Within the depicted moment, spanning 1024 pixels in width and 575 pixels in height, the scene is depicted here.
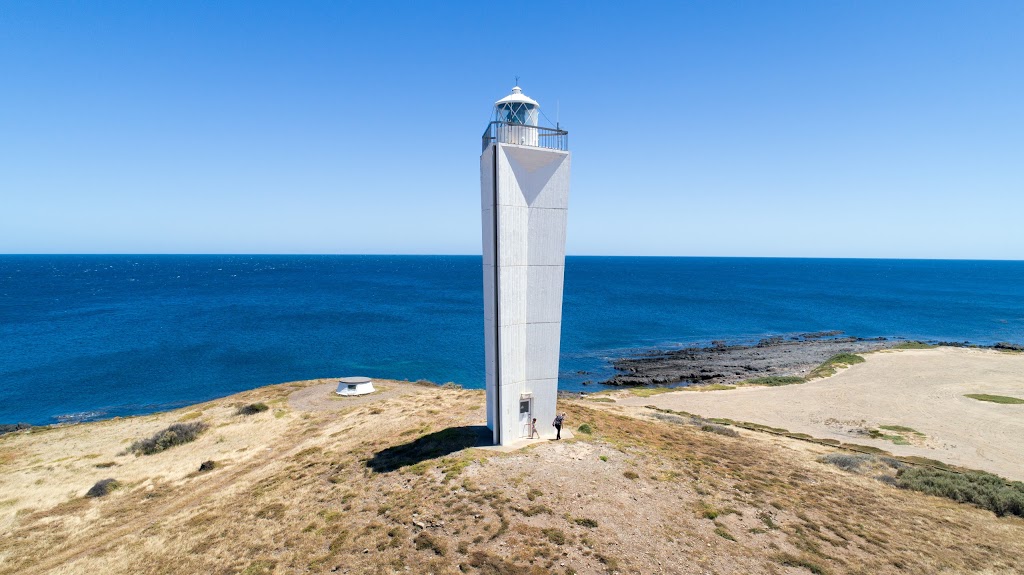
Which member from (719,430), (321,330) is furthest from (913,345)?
(321,330)

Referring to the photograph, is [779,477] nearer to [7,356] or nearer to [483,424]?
[483,424]

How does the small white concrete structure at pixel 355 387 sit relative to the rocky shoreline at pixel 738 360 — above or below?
above

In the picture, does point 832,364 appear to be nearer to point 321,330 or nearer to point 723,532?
point 723,532

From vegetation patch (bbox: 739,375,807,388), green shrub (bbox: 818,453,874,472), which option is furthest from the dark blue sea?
green shrub (bbox: 818,453,874,472)

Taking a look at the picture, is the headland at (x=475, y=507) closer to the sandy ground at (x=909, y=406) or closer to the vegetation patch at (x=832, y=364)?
the sandy ground at (x=909, y=406)

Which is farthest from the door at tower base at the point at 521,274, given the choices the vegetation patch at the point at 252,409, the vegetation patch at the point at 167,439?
the vegetation patch at the point at 252,409

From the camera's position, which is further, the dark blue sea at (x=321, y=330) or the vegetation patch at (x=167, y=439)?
the dark blue sea at (x=321, y=330)

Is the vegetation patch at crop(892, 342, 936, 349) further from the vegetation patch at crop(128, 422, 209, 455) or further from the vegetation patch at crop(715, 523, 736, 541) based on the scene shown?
the vegetation patch at crop(128, 422, 209, 455)
